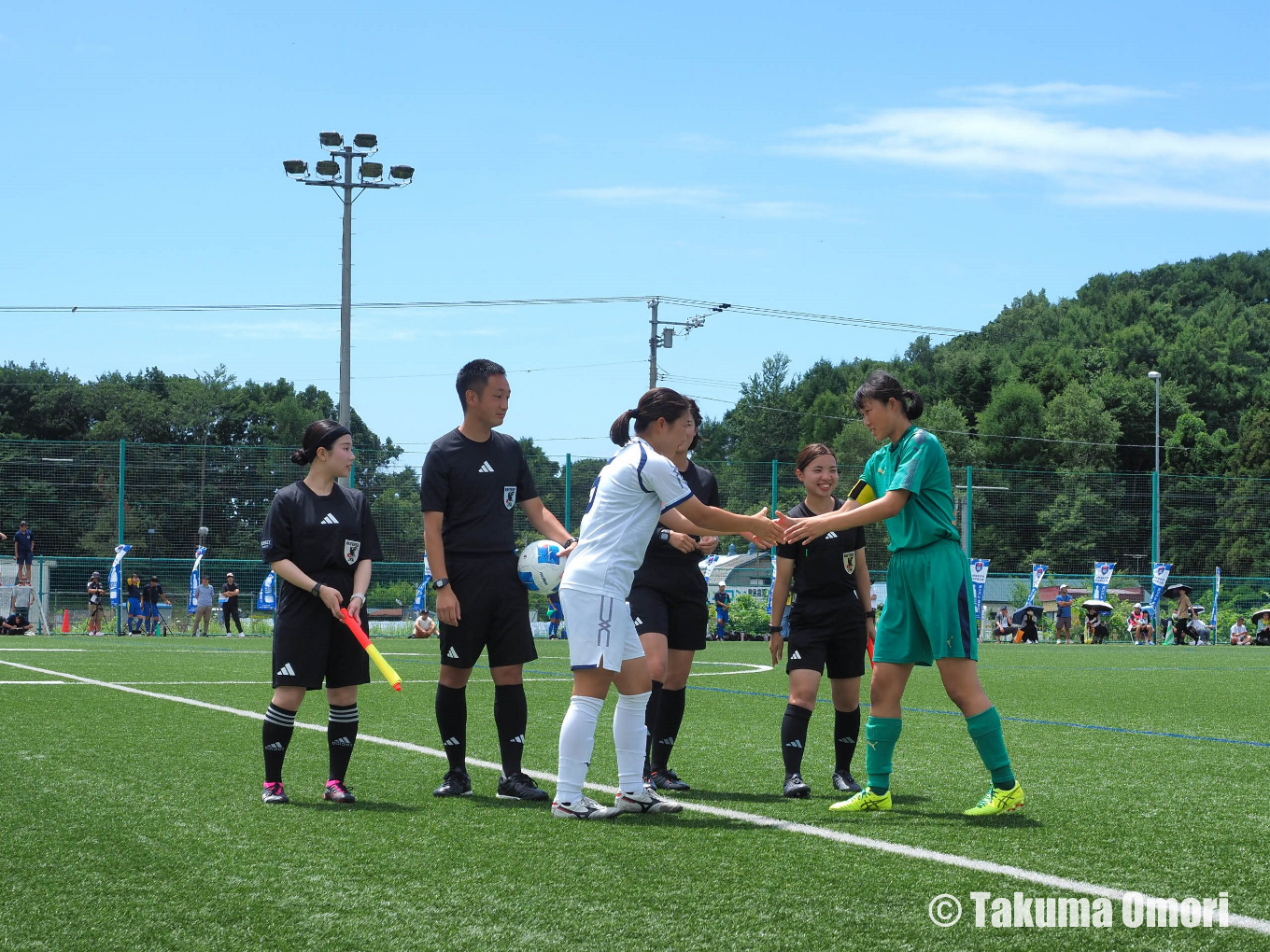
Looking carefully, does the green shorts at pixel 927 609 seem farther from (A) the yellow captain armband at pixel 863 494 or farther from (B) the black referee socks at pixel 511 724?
(B) the black referee socks at pixel 511 724

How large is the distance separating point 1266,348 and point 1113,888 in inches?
3906

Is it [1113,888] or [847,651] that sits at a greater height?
[847,651]

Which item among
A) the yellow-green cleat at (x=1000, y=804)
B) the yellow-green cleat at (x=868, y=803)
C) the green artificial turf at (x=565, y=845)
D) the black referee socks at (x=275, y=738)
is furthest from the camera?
the black referee socks at (x=275, y=738)

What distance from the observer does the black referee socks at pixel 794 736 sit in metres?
6.25

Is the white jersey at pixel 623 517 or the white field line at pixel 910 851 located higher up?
the white jersey at pixel 623 517

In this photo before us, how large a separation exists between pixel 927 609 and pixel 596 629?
4.50 ft

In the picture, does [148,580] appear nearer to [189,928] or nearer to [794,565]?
[794,565]

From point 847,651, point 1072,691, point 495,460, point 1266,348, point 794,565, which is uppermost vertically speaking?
point 1266,348

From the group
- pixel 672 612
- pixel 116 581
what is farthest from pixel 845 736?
pixel 116 581

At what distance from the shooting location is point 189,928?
3527 millimetres

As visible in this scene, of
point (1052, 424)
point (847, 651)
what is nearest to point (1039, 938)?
point (847, 651)

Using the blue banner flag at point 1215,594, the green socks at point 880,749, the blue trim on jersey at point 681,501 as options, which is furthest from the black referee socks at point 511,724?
the blue banner flag at point 1215,594

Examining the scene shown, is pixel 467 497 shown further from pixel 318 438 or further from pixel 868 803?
pixel 868 803

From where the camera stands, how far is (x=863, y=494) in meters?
5.87
